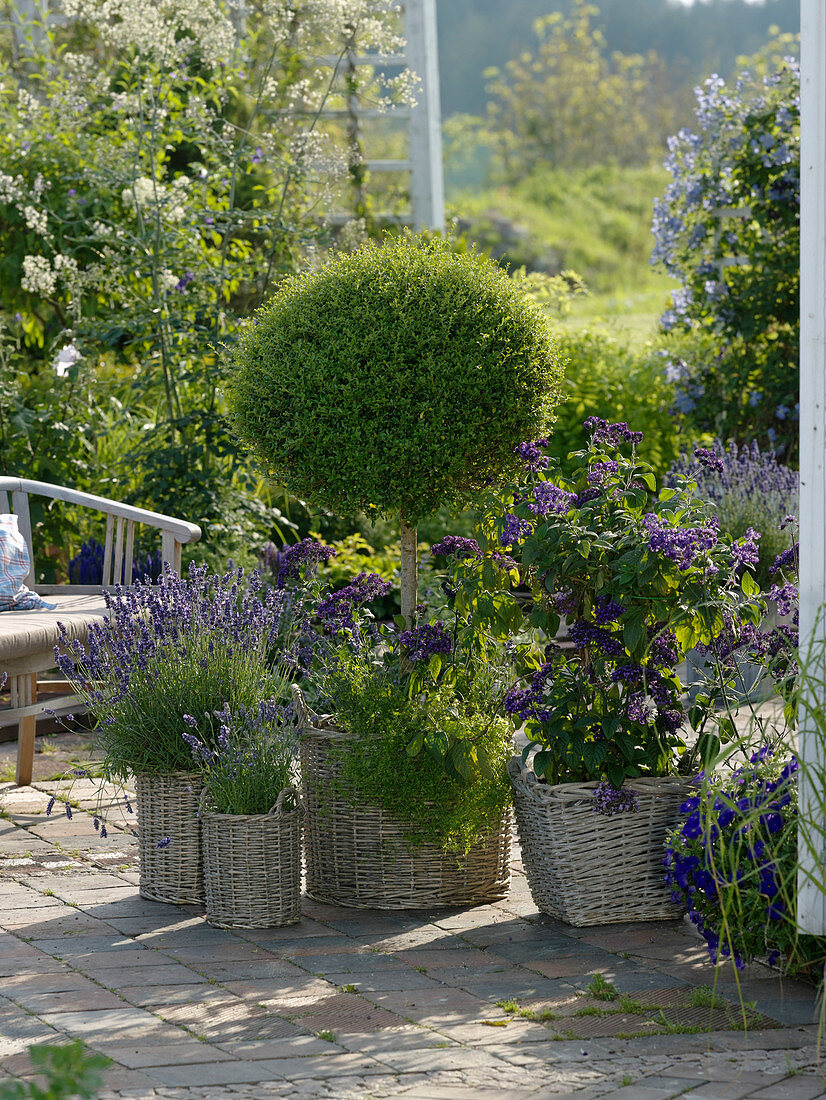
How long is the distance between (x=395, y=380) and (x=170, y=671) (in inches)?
35.5

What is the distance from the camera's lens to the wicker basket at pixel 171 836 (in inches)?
125

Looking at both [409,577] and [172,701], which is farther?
[409,577]

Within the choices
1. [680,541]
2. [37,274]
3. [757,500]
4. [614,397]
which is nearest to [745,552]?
[680,541]

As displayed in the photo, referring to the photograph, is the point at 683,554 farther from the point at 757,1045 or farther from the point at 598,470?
the point at 757,1045

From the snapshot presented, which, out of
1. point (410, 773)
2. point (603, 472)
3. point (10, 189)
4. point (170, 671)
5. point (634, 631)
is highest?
point (10, 189)

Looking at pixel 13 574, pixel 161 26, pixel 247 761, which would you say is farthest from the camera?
pixel 161 26

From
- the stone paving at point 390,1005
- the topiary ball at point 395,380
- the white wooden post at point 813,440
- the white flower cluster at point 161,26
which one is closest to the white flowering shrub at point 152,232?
the white flower cluster at point 161,26

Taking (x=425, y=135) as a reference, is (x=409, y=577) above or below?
below

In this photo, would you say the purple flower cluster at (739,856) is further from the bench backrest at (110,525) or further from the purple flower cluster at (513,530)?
the bench backrest at (110,525)

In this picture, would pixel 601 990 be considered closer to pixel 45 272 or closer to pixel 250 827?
pixel 250 827

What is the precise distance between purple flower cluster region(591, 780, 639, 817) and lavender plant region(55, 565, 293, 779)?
2.69 ft

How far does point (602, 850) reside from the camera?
9.87ft

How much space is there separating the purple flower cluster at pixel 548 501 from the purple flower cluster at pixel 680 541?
0.22 m

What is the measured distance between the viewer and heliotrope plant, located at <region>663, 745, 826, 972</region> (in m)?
2.56
